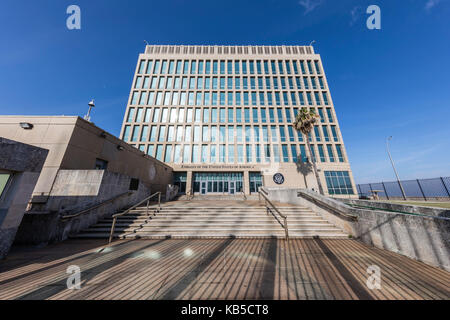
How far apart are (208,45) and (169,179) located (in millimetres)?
29305

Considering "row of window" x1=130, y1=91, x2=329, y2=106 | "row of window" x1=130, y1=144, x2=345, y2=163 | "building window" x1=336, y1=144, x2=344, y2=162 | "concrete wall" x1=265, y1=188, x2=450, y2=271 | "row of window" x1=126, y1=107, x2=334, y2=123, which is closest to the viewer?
"concrete wall" x1=265, y1=188, x2=450, y2=271

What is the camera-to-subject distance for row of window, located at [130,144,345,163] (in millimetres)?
22834

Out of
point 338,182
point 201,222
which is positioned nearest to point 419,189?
point 338,182

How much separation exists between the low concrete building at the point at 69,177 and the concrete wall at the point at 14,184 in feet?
1.11

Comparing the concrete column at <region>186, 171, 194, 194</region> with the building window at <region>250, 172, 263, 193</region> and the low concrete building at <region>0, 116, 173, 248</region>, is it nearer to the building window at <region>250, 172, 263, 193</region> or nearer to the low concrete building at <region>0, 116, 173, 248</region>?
the building window at <region>250, 172, 263, 193</region>

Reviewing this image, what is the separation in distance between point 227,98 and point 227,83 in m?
3.51

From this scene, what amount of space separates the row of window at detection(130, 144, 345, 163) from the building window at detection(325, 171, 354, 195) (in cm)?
230

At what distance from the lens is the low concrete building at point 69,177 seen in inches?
227

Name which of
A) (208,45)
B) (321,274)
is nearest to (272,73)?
(208,45)

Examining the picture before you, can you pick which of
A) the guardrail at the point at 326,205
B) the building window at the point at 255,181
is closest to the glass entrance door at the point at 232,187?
the building window at the point at 255,181

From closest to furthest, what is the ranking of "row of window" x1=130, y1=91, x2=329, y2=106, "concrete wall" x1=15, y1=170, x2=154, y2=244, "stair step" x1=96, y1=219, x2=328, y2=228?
"concrete wall" x1=15, y1=170, x2=154, y2=244 < "stair step" x1=96, y1=219, x2=328, y2=228 < "row of window" x1=130, y1=91, x2=329, y2=106

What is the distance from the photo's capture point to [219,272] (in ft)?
11.1

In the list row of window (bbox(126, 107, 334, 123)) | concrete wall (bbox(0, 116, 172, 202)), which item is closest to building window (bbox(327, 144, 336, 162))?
row of window (bbox(126, 107, 334, 123))
